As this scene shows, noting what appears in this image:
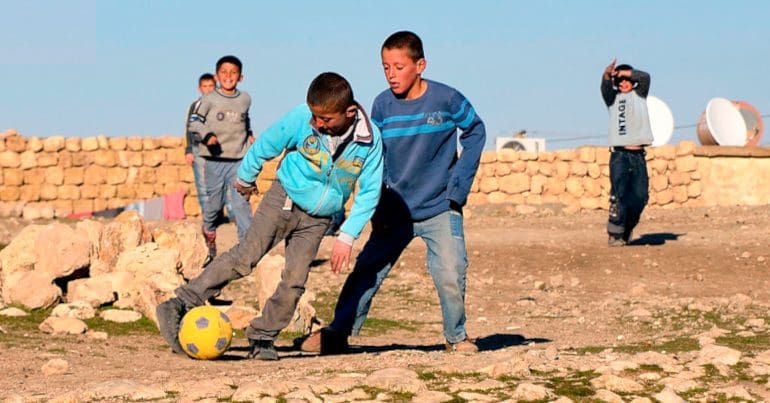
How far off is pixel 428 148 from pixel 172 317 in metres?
1.73

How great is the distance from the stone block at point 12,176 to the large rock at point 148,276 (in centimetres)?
1334

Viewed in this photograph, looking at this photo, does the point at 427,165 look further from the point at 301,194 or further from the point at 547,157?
the point at 547,157

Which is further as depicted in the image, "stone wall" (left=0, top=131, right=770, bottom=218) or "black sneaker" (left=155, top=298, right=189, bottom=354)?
"stone wall" (left=0, top=131, right=770, bottom=218)

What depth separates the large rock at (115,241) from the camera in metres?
10.6

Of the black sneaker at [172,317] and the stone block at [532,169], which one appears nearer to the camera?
the black sneaker at [172,317]

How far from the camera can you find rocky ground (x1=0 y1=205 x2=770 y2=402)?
5.78 metres

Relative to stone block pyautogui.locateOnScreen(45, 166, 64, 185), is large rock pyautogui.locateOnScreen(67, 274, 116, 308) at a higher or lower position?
lower

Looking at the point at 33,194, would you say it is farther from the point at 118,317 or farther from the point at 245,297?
the point at 118,317

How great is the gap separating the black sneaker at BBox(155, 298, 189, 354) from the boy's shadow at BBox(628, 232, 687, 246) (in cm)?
854

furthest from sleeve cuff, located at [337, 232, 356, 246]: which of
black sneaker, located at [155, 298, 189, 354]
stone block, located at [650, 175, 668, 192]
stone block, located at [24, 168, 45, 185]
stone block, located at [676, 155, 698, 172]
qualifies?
stone block, located at [676, 155, 698, 172]

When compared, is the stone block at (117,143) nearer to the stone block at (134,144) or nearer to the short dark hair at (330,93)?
the stone block at (134,144)

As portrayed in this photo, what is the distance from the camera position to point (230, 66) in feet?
39.6

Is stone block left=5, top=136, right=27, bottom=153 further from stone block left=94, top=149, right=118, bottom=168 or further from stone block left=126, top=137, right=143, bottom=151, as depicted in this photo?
stone block left=126, top=137, right=143, bottom=151

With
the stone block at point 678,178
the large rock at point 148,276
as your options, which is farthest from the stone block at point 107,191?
the large rock at point 148,276
